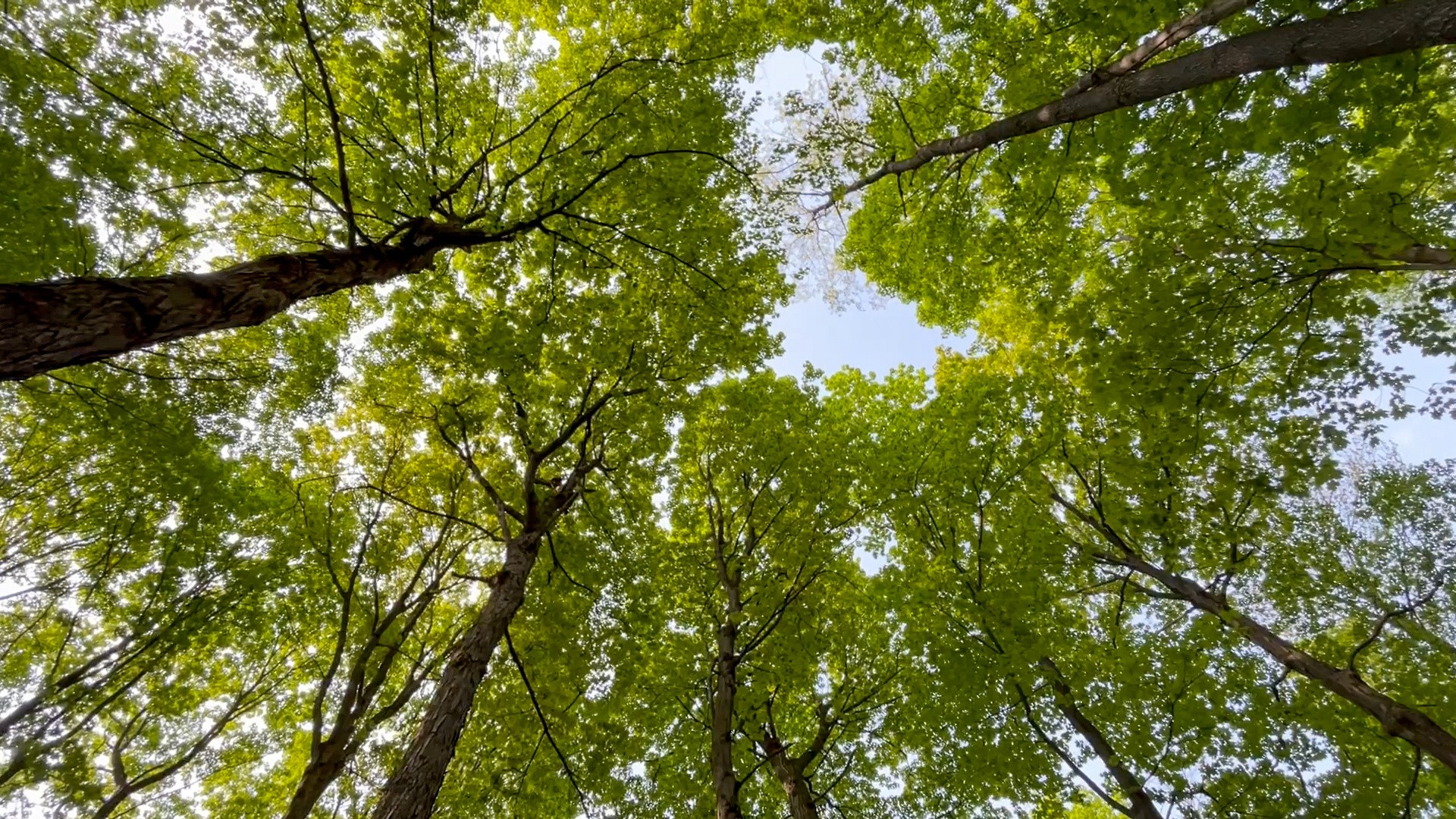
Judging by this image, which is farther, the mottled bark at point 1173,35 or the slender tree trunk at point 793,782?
the slender tree trunk at point 793,782

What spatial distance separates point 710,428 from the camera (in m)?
9.78

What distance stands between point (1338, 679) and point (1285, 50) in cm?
650

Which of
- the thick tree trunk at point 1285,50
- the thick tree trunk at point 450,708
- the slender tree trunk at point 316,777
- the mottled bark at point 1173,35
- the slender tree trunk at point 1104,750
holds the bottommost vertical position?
the slender tree trunk at point 316,777

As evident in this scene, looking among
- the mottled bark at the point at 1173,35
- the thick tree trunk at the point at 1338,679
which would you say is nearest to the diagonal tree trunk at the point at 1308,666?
the thick tree trunk at the point at 1338,679

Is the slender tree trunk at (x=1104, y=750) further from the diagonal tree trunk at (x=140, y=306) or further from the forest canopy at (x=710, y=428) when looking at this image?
the diagonal tree trunk at (x=140, y=306)

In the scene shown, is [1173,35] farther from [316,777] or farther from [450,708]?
[316,777]

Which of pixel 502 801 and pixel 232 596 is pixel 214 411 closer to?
pixel 232 596

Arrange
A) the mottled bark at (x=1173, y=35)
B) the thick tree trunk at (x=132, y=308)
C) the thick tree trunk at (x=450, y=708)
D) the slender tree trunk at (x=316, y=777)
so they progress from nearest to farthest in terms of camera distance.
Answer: the thick tree trunk at (x=132, y=308), the thick tree trunk at (x=450, y=708), the mottled bark at (x=1173, y=35), the slender tree trunk at (x=316, y=777)

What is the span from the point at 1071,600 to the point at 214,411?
15.1 m

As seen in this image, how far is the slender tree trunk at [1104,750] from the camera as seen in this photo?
6.30 meters

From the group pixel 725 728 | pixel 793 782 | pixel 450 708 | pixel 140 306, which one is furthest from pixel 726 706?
pixel 140 306

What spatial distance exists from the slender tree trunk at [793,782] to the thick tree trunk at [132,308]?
7.45 meters

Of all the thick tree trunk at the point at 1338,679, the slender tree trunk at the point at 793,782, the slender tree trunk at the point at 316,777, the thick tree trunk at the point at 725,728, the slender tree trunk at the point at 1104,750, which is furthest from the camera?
the slender tree trunk at the point at 793,782

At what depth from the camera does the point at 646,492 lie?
932cm
